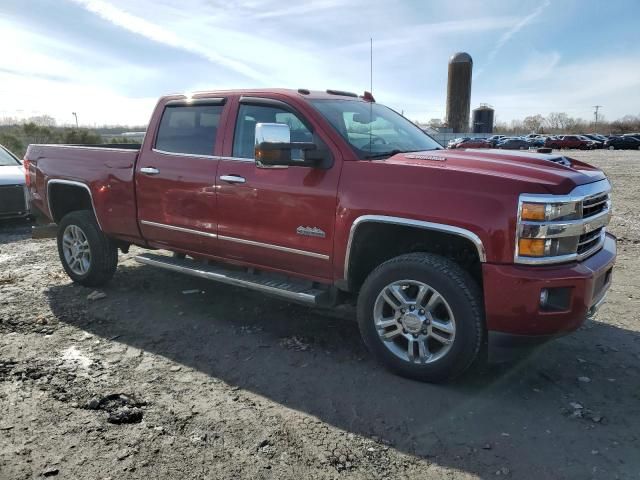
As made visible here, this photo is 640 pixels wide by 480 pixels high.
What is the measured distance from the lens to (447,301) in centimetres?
337

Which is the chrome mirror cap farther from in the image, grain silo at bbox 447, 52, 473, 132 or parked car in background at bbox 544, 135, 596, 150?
grain silo at bbox 447, 52, 473, 132

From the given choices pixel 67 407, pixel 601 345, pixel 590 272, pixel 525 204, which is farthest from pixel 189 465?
pixel 601 345

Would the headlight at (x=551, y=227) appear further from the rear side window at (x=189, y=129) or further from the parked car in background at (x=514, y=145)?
the parked car in background at (x=514, y=145)

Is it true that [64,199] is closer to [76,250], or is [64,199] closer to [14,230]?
[76,250]

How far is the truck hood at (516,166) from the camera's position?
125 inches

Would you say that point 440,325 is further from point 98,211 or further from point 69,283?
point 69,283

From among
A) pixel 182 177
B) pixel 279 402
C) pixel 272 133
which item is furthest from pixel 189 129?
pixel 279 402

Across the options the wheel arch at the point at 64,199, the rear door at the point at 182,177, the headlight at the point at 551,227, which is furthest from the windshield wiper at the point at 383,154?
the wheel arch at the point at 64,199

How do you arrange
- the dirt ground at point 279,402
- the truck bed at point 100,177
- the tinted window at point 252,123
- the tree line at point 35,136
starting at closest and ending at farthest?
the dirt ground at point 279,402, the tinted window at point 252,123, the truck bed at point 100,177, the tree line at point 35,136

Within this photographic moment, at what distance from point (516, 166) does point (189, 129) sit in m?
2.90

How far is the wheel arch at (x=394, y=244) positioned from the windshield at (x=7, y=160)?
8.50 meters

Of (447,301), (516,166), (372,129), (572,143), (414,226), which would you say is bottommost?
(572,143)

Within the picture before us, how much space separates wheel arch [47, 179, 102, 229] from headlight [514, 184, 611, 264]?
446 cm

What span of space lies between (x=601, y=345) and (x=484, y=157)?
6.07 feet
